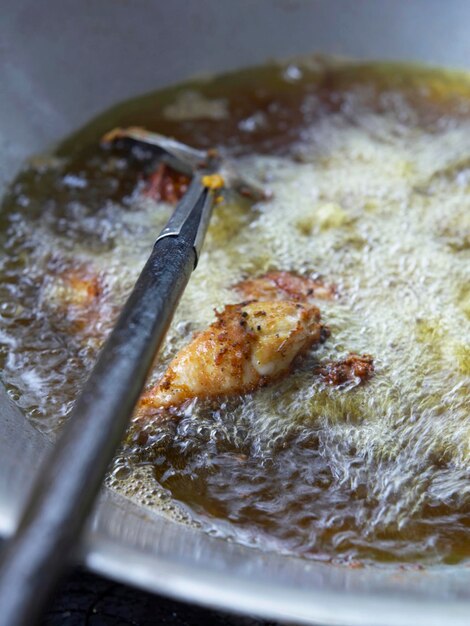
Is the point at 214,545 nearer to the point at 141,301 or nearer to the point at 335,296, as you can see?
the point at 141,301

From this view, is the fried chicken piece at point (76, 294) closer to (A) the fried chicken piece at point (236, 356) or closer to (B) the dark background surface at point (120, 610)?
(A) the fried chicken piece at point (236, 356)

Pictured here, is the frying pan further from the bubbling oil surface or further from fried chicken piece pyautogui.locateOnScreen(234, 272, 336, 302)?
fried chicken piece pyautogui.locateOnScreen(234, 272, 336, 302)

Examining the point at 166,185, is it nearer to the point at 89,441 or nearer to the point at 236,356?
the point at 236,356

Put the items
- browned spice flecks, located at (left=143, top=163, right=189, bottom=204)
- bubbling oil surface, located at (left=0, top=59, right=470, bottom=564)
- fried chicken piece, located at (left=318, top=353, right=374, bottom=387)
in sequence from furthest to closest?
browned spice flecks, located at (left=143, top=163, right=189, bottom=204) → fried chicken piece, located at (left=318, top=353, right=374, bottom=387) → bubbling oil surface, located at (left=0, top=59, right=470, bottom=564)

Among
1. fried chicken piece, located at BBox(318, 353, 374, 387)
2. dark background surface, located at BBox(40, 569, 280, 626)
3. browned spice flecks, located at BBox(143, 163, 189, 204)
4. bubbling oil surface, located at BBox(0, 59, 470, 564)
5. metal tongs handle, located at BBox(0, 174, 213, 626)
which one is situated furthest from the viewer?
browned spice flecks, located at BBox(143, 163, 189, 204)

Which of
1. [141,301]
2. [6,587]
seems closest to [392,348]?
[141,301]

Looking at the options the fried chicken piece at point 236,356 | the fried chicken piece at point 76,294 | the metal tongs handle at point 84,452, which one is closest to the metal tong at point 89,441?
the metal tongs handle at point 84,452

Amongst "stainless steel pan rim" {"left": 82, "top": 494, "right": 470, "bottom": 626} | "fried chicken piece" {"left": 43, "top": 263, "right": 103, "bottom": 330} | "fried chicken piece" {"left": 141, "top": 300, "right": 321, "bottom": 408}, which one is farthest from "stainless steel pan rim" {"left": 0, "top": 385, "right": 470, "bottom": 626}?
"fried chicken piece" {"left": 43, "top": 263, "right": 103, "bottom": 330}
